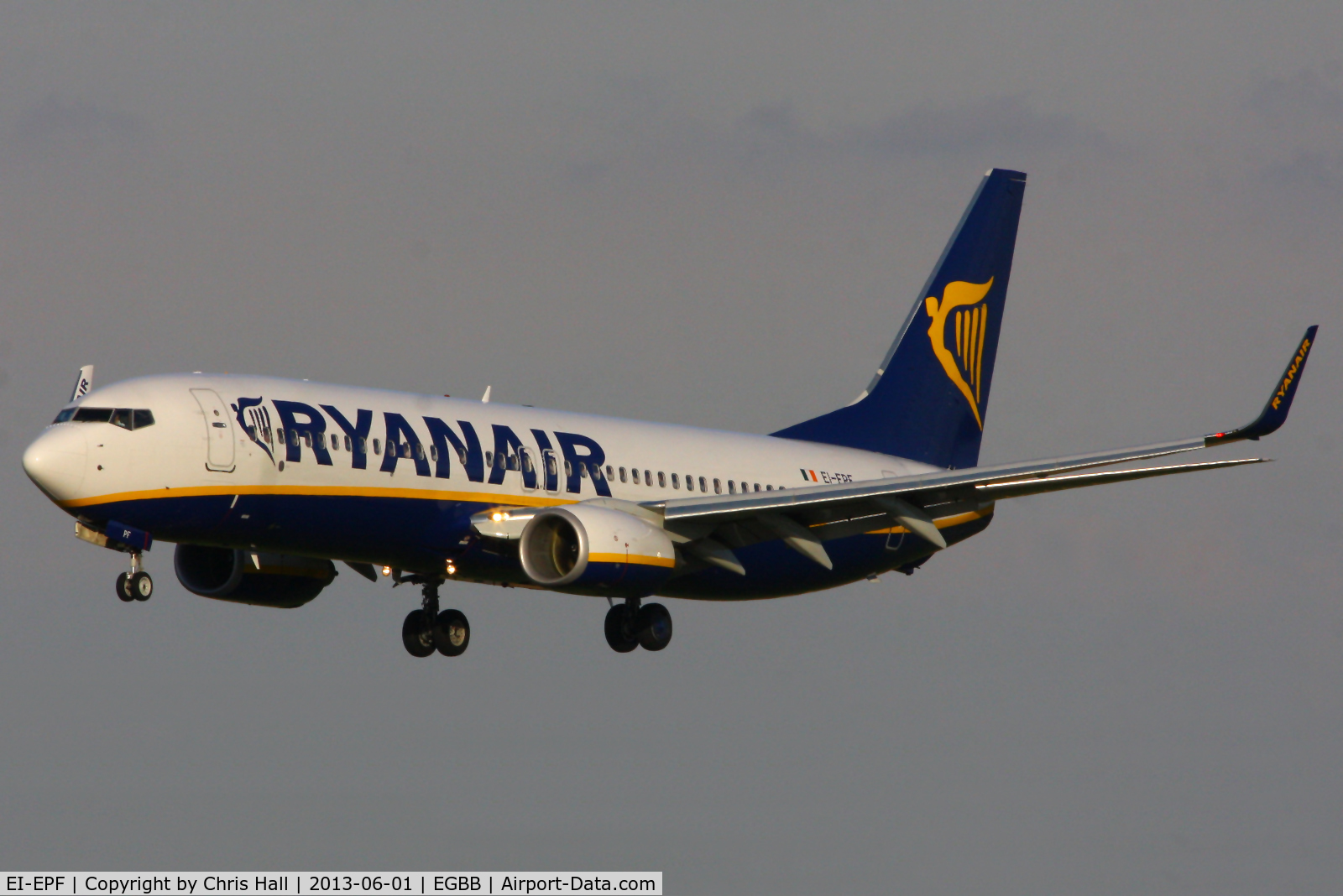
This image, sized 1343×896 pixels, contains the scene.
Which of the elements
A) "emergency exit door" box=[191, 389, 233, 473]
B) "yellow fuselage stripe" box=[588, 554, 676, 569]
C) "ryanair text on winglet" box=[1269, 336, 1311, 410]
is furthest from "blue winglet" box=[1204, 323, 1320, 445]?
"emergency exit door" box=[191, 389, 233, 473]

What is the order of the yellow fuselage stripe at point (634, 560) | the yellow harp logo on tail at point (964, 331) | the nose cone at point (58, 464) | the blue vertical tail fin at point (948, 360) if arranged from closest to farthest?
1. the nose cone at point (58, 464)
2. the yellow fuselage stripe at point (634, 560)
3. the blue vertical tail fin at point (948, 360)
4. the yellow harp logo on tail at point (964, 331)

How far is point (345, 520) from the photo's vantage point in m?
34.5

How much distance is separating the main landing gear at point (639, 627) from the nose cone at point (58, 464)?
41.0ft

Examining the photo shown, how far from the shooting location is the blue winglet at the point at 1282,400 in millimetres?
34562

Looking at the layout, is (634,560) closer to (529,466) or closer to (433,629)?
(529,466)

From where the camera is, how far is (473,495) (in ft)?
119

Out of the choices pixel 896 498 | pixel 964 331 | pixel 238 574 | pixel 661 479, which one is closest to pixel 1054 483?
pixel 896 498

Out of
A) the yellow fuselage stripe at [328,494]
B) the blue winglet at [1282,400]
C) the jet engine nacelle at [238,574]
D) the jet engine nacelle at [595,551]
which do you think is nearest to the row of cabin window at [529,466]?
the yellow fuselage stripe at [328,494]

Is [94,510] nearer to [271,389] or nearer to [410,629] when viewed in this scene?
[271,389]

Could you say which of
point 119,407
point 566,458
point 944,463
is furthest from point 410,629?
point 944,463

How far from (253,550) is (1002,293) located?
79.7ft

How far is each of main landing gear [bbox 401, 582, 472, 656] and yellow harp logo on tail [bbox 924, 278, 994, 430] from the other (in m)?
16.0

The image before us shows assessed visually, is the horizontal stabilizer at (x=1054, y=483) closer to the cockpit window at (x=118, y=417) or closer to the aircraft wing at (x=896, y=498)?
the aircraft wing at (x=896, y=498)

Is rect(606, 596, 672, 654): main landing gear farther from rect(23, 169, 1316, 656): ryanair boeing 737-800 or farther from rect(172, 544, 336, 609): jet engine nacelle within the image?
rect(172, 544, 336, 609): jet engine nacelle
